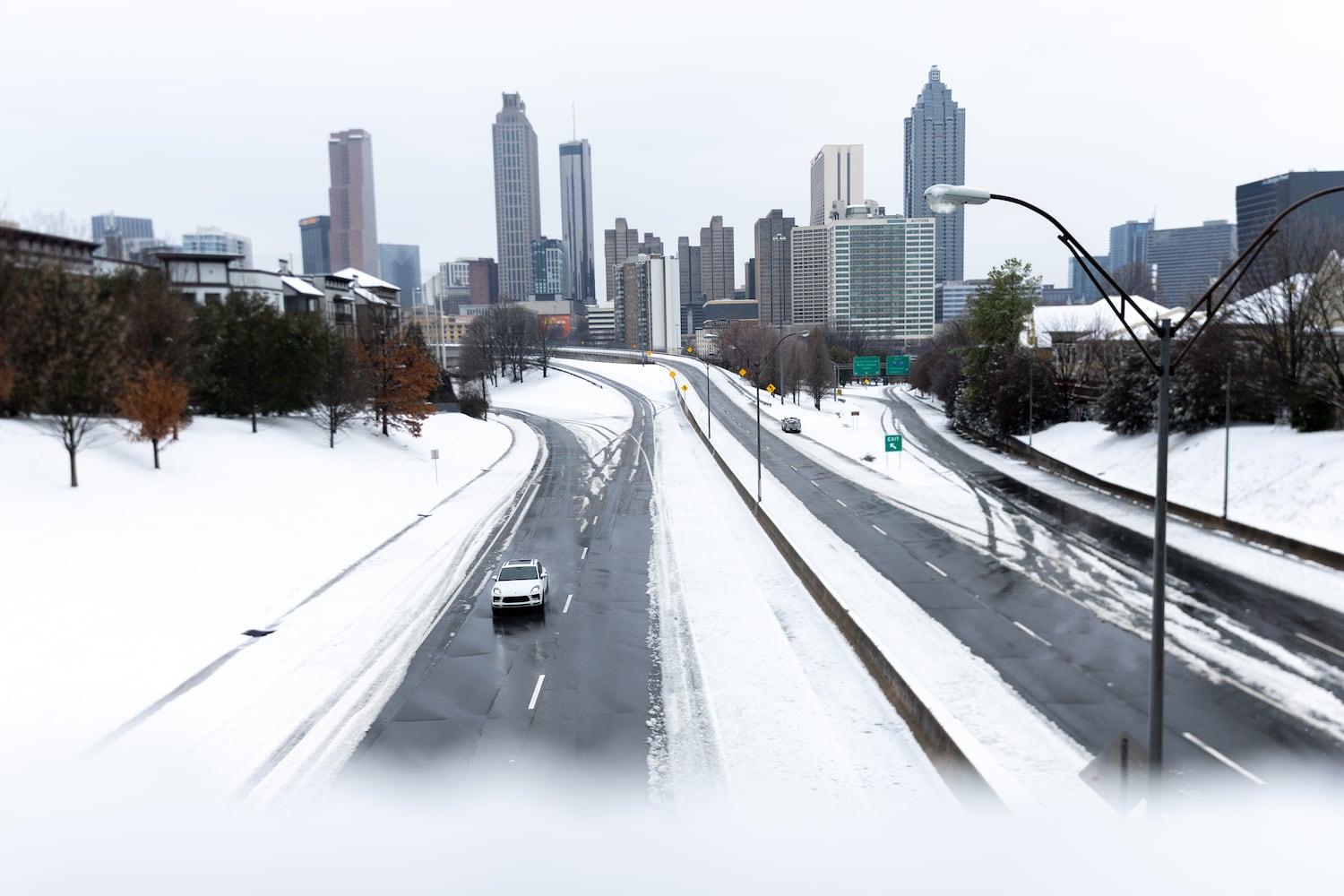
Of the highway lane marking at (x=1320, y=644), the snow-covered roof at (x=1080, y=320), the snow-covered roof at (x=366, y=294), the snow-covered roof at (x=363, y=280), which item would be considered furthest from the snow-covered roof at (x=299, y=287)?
the highway lane marking at (x=1320, y=644)

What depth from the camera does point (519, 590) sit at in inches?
955

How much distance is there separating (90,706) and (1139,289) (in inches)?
5007

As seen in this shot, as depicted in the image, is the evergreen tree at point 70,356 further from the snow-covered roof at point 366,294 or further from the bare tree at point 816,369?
the bare tree at point 816,369

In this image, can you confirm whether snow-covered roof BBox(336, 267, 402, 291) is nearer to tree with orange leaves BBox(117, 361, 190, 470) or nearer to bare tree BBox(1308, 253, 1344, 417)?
tree with orange leaves BBox(117, 361, 190, 470)

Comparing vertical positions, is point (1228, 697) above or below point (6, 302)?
below

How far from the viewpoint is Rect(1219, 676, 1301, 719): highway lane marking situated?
1656cm

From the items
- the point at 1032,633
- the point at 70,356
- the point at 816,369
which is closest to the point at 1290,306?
the point at 1032,633

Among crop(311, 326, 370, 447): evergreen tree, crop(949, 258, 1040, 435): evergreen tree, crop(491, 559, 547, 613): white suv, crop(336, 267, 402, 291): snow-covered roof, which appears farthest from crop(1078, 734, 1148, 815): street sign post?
crop(336, 267, 402, 291): snow-covered roof

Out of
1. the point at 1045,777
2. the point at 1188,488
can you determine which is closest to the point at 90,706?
the point at 1045,777

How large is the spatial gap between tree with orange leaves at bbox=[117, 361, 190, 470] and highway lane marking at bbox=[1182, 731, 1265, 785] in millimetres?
33887

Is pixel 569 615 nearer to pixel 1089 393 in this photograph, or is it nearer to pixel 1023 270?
pixel 1089 393

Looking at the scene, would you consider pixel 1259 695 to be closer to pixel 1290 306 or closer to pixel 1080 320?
pixel 1290 306

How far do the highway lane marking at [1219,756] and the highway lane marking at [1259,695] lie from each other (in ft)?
8.00

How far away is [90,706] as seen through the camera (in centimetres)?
1684
